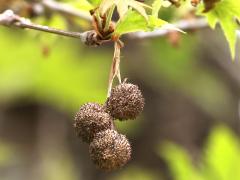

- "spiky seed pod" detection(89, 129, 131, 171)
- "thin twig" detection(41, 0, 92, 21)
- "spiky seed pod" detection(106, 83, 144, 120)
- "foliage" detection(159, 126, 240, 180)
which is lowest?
"foliage" detection(159, 126, 240, 180)

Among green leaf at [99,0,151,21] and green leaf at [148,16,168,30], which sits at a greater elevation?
green leaf at [99,0,151,21]

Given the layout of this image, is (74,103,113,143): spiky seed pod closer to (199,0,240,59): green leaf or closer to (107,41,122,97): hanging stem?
(107,41,122,97): hanging stem

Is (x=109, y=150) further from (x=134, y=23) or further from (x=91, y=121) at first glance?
(x=134, y=23)

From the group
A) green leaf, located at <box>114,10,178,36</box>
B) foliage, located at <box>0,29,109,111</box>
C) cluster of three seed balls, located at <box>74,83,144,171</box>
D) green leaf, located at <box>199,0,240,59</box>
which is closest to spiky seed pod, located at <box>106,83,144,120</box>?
cluster of three seed balls, located at <box>74,83,144,171</box>

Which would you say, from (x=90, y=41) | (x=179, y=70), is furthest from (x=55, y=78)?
(x=90, y=41)

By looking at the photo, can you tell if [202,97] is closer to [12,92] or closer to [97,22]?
[12,92]
